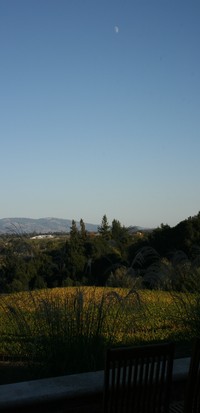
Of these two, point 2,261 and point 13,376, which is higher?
point 2,261

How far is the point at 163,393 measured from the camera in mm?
2115

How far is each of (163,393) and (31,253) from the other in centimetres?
211

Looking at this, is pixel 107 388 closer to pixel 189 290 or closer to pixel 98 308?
pixel 98 308

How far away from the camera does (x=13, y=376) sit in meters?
3.46

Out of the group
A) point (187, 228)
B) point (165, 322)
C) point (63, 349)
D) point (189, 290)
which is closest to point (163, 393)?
point (63, 349)

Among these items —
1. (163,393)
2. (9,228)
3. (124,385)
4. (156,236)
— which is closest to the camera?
(124,385)

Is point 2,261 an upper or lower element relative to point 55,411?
upper

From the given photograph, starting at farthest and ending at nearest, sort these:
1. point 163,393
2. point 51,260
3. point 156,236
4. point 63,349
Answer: point 156,236, point 51,260, point 63,349, point 163,393

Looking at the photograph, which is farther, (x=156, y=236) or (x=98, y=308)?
(x=156, y=236)

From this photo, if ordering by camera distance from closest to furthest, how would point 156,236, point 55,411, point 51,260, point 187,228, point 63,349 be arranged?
point 55,411
point 63,349
point 51,260
point 187,228
point 156,236

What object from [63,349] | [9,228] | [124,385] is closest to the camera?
[124,385]

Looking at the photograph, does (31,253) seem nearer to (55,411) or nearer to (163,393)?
(55,411)

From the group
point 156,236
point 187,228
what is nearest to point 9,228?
point 187,228

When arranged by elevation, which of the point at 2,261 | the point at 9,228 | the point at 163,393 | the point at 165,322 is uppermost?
the point at 9,228
